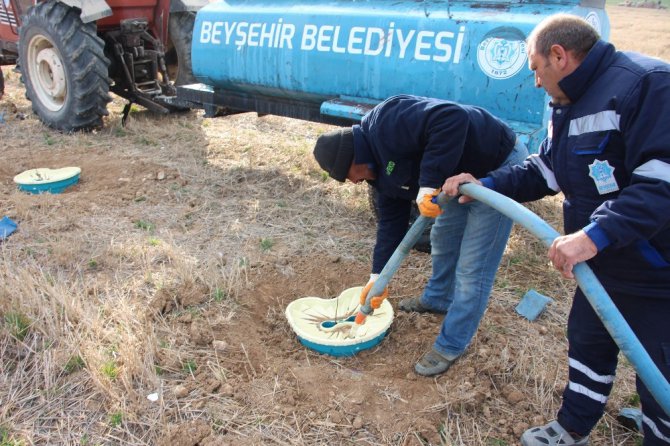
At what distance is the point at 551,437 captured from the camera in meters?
2.22

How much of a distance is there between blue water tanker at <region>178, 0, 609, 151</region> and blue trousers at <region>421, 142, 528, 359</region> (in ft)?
3.00

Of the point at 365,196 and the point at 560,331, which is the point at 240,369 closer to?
the point at 560,331

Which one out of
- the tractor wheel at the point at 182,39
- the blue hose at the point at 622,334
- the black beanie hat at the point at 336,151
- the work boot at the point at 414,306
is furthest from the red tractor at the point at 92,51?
the blue hose at the point at 622,334

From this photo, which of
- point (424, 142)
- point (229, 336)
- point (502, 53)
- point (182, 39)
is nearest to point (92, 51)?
point (182, 39)

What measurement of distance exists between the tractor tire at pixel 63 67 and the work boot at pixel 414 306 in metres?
4.54

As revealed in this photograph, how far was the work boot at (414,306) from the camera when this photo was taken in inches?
124

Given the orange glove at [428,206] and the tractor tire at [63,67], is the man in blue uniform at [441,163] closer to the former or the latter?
the orange glove at [428,206]

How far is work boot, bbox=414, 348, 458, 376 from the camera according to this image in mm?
2655

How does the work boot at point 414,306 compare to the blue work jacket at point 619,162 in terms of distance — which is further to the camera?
the work boot at point 414,306

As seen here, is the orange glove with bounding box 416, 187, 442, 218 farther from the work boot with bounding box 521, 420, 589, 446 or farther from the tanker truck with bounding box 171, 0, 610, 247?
the tanker truck with bounding box 171, 0, 610, 247

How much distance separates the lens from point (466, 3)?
12.1ft

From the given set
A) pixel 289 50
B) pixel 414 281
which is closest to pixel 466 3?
pixel 289 50

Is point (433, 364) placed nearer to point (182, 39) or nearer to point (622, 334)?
point (622, 334)

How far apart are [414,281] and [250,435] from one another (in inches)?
61.9
